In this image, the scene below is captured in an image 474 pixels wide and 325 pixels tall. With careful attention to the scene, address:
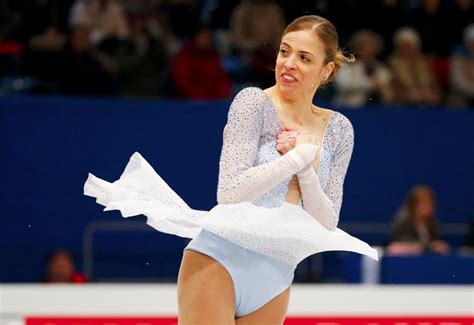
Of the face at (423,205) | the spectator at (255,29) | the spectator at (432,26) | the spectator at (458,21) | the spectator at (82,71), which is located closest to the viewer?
the face at (423,205)

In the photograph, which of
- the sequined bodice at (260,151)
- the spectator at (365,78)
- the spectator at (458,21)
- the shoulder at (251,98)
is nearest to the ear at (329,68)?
the sequined bodice at (260,151)

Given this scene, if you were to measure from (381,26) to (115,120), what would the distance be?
2.43 metres

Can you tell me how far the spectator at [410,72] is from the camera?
8203mm

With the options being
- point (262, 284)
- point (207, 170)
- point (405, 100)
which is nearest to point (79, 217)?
point (207, 170)

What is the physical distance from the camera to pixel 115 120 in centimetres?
773

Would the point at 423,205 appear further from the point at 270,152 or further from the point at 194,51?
the point at 270,152

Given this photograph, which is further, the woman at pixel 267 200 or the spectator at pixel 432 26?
the spectator at pixel 432 26

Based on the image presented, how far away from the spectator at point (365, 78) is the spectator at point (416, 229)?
975mm

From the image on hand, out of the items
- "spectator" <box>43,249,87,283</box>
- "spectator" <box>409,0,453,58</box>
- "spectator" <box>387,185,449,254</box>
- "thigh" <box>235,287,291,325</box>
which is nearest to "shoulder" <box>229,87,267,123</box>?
"thigh" <box>235,287,291,325</box>

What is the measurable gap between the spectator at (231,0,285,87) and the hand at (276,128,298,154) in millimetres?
5032

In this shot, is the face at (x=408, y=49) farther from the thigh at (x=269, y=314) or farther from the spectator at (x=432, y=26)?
the thigh at (x=269, y=314)

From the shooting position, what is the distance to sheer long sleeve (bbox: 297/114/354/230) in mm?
2998

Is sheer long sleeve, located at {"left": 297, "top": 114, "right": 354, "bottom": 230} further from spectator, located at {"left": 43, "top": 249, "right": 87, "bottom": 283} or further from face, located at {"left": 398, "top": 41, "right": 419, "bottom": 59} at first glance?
face, located at {"left": 398, "top": 41, "right": 419, "bottom": 59}

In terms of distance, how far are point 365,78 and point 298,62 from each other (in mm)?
4904
